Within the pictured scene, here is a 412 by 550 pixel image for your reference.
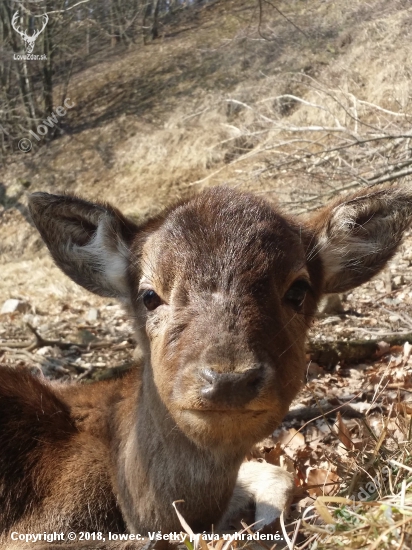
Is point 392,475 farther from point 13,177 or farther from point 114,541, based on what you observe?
point 13,177

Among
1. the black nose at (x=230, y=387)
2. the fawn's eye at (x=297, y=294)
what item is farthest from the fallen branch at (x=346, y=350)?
the black nose at (x=230, y=387)

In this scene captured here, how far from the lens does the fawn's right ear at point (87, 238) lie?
14.1ft

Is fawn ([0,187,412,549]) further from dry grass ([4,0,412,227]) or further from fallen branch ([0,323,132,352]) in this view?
dry grass ([4,0,412,227])

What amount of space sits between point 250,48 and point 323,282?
698 inches

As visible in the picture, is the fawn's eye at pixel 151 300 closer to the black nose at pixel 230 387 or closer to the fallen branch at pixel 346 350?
the black nose at pixel 230 387

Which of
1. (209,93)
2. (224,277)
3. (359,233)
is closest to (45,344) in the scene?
(359,233)

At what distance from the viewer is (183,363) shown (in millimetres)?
3211

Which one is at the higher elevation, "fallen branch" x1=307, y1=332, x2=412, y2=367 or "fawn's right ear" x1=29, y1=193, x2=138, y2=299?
"fawn's right ear" x1=29, y1=193, x2=138, y2=299

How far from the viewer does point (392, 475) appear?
3.40 meters

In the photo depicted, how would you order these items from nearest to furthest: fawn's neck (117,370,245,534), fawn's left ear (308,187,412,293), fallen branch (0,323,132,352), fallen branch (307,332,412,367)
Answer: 1. fawn's neck (117,370,245,534)
2. fawn's left ear (308,187,412,293)
3. fallen branch (307,332,412,367)
4. fallen branch (0,323,132,352)

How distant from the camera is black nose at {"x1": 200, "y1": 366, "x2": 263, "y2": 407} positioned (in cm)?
291

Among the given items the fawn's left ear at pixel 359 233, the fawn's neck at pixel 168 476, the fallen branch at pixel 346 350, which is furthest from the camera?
the fallen branch at pixel 346 350

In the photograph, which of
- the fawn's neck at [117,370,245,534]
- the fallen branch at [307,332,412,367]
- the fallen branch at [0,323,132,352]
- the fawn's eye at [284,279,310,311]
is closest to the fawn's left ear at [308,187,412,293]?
the fawn's eye at [284,279,310,311]

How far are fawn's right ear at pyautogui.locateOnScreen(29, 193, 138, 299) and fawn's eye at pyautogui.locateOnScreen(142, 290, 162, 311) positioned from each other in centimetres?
50
